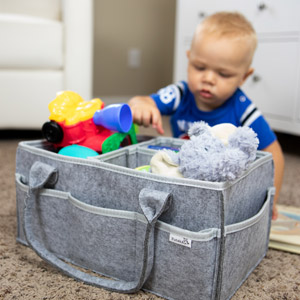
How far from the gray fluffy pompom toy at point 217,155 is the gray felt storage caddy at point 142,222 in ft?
0.07

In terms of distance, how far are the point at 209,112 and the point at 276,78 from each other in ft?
1.81

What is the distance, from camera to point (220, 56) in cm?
94

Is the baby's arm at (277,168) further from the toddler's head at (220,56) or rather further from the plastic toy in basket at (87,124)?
the plastic toy in basket at (87,124)

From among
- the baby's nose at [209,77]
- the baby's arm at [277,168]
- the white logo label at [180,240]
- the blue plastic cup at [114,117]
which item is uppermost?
the baby's nose at [209,77]

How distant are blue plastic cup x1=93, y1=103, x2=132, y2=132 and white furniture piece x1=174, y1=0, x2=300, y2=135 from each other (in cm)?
94

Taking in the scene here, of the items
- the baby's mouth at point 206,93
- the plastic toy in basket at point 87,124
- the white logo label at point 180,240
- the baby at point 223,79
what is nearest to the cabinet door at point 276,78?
the baby at point 223,79

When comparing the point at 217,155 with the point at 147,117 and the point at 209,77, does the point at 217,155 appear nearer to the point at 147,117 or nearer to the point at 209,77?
the point at 147,117

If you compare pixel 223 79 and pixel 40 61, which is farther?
pixel 40 61

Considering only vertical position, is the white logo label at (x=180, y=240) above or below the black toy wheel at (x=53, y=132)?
below

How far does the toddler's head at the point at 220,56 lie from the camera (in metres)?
0.94

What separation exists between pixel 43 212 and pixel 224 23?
25.0 inches

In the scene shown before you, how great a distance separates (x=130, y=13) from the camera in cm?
253

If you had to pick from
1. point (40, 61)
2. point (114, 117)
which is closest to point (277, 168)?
point (114, 117)

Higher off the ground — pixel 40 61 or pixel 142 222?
pixel 40 61
